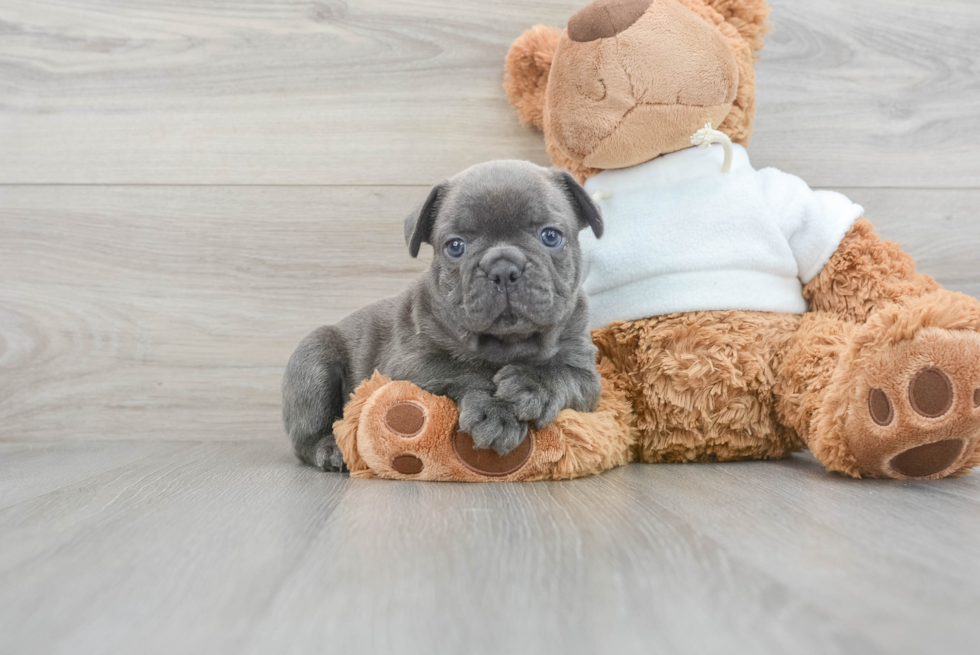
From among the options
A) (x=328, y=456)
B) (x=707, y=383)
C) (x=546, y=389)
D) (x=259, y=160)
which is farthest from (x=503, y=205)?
(x=259, y=160)

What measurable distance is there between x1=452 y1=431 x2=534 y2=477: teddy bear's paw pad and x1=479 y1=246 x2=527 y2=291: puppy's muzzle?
32 cm

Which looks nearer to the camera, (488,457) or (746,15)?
(488,457)

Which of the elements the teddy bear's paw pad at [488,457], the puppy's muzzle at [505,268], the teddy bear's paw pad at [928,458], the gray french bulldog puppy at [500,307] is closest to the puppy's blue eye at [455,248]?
the gray french bulldog puppy at [500,307]

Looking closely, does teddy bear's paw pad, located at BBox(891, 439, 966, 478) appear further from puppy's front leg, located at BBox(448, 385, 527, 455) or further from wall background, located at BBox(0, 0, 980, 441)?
wall background, located at BBox(0, 0, 980, 441)

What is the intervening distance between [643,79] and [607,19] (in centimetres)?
17

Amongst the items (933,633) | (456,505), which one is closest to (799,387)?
(456,505)

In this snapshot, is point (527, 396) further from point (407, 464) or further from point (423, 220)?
point (423, 220)

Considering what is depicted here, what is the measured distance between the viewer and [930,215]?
2.33m

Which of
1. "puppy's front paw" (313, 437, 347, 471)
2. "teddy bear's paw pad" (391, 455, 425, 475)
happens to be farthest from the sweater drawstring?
"puppy's front paw" (313, 437, 347, 471)

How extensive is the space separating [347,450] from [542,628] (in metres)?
0.96

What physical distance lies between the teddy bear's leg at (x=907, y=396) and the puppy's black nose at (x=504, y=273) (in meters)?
0.69

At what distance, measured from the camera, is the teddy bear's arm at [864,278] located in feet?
5.69

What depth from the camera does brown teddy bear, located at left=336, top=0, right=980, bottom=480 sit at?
1556 millimetres

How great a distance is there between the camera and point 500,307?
4.91ft
